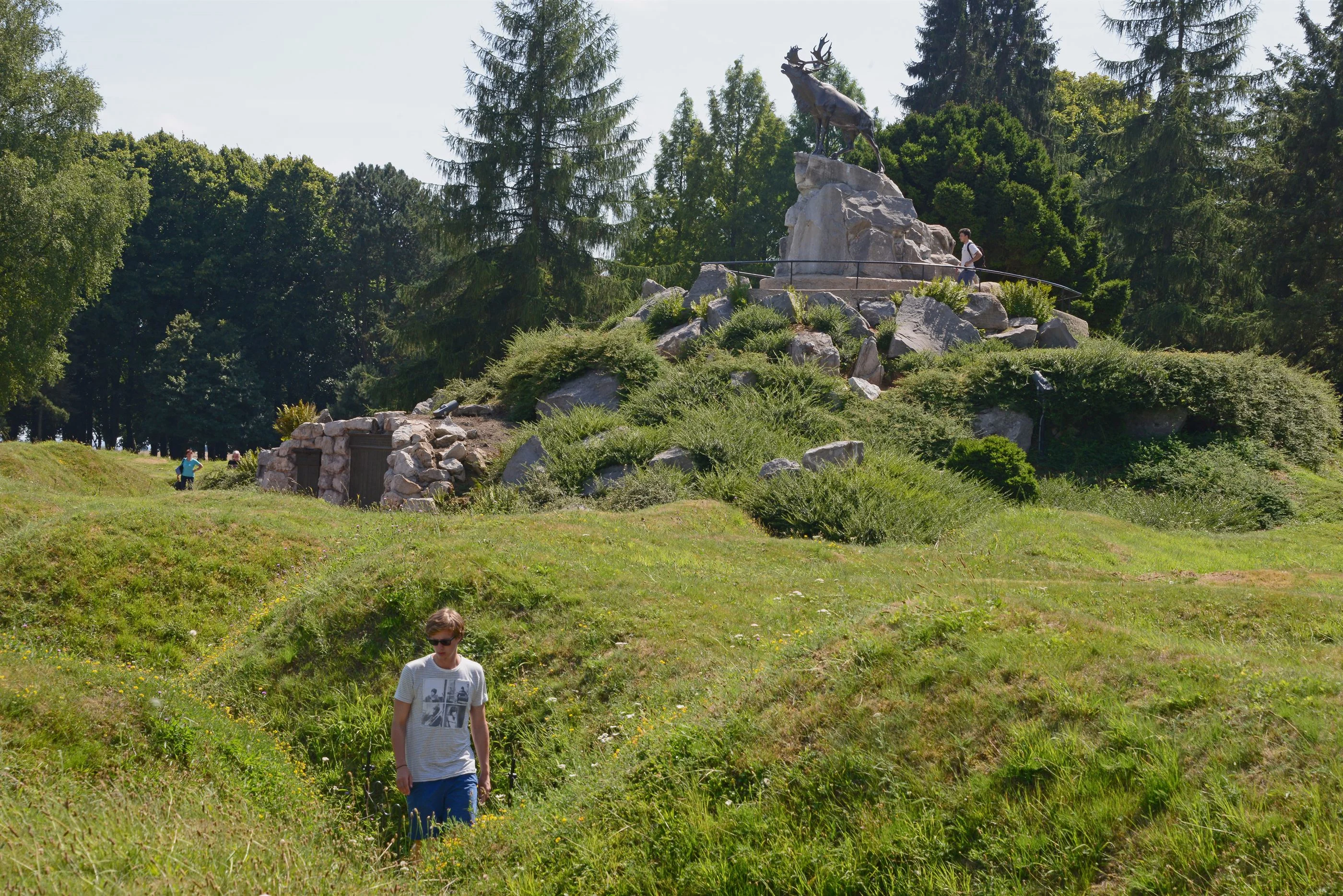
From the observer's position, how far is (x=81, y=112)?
32344 millimetres

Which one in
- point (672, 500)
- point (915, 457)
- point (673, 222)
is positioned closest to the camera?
point (672, 500)

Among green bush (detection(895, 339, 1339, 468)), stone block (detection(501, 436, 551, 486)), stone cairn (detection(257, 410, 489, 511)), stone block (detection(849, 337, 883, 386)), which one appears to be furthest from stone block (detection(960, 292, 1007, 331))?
stone cairn (detection(257, 410, 489, 511))

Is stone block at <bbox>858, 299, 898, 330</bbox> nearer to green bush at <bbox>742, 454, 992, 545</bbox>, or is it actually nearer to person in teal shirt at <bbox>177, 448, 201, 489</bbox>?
green bush at <bbox>742, 454, 992, 545</bbox>

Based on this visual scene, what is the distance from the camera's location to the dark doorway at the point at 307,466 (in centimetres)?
2294

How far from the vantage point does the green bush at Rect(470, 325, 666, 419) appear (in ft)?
73.8

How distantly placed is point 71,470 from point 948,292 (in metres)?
20.4

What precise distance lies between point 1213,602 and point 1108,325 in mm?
24982

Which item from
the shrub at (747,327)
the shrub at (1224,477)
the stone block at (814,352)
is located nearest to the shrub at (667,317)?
the shrub at (747,327)

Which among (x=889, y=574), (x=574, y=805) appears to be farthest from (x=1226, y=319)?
(x=574, y=805)

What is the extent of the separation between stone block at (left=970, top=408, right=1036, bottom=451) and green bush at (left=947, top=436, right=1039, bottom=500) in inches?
58.3

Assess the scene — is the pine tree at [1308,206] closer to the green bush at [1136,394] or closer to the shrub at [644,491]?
the green bush at [1136,394]

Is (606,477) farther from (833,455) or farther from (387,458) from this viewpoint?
(387,458)

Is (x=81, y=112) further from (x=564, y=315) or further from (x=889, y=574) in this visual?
(x=889, y=574)

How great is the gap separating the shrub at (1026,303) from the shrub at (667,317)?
8.08 m
